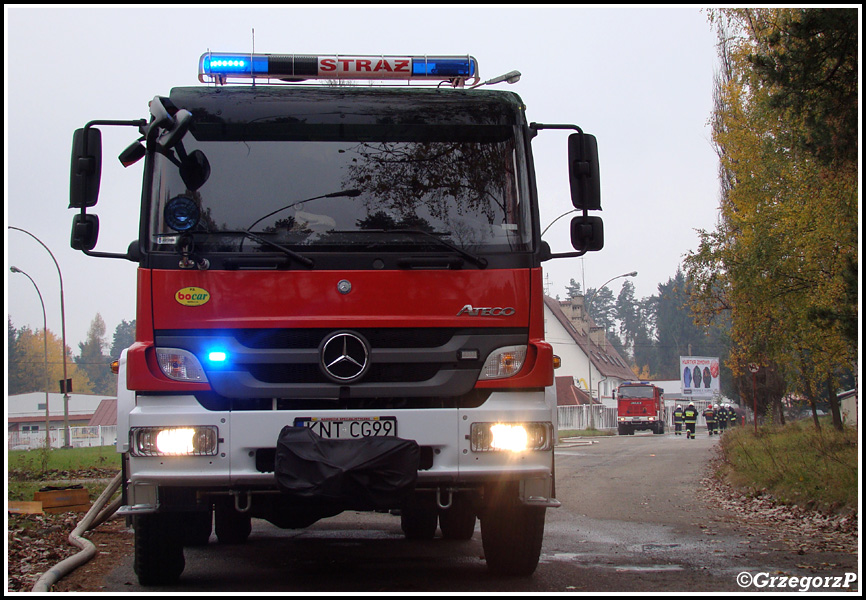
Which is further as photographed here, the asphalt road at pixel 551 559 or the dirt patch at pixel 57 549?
the dirt patch at pixel 57 549

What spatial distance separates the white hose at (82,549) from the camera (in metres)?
6.59

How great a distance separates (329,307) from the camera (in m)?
6.06

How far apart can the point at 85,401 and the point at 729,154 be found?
8999 centimetres

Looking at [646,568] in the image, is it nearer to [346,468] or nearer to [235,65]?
[346,468]

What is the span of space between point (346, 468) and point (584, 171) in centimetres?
260

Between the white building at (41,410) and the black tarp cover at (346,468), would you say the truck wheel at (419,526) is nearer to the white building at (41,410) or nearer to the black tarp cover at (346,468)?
the black tarp cover at (346,468)

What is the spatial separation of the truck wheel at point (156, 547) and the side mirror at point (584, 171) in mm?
3422

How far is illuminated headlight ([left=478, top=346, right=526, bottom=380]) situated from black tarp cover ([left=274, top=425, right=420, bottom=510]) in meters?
0.67

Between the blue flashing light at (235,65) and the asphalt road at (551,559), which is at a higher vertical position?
the blue flashing light at (235,65)

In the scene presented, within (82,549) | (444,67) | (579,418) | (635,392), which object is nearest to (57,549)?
(82,549)

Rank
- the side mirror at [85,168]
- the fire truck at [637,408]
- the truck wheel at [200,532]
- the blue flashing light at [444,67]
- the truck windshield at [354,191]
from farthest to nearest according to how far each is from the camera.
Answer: the fire truck at [637,408]
the truck wheel at [200,532]
the blue flashing light at [444,67]
the side mirror at [85,168]
the truck windshield at [354,191]

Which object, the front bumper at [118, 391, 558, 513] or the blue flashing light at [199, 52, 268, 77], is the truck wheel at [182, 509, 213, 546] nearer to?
the front bumper at [118, 391, 558, 513]

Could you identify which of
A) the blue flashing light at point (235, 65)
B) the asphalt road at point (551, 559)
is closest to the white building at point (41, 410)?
the asphalt road at point (551, 559)

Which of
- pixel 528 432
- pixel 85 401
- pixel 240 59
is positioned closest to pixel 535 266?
pixel 528 432
